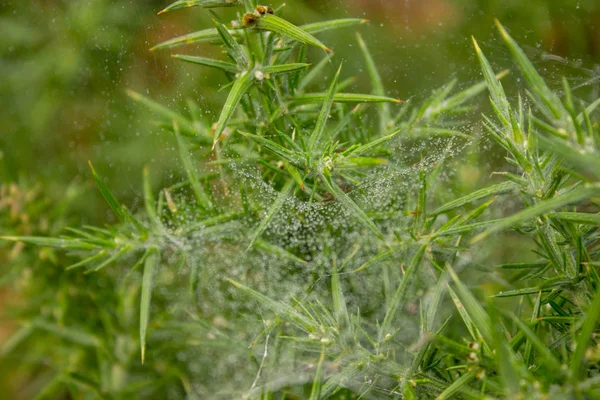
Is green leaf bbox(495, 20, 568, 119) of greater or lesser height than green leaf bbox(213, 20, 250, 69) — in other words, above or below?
above

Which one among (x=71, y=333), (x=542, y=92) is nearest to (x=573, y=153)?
(x=542, y=92)

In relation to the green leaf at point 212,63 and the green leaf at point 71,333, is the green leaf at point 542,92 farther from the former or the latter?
the green leaf at point 71,333

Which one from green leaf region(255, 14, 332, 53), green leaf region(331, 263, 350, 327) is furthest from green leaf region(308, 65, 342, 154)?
green leaf region(331, 263, 350, 327)

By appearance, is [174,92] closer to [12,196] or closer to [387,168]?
[387,168]

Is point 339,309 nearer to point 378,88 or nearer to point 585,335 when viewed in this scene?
point 585,335

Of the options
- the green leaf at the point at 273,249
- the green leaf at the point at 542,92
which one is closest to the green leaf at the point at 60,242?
the green leaf at the point at 273,249

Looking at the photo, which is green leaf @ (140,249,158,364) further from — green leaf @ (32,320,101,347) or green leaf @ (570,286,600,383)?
green leaf @ (570,286,600,383)

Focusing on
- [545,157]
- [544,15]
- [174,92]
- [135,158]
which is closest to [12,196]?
[135,158]
